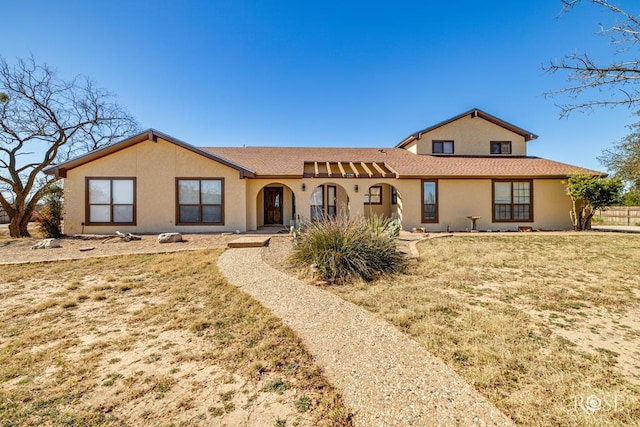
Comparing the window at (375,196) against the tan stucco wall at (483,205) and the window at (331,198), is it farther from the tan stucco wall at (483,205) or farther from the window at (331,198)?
the tan stucco wall at (483,205)

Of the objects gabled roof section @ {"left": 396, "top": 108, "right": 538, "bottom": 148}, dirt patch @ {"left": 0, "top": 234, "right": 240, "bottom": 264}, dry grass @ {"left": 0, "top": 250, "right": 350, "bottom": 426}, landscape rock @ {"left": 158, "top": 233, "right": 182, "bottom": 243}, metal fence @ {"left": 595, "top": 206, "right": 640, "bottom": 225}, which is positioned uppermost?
gabled roof section @ {"left": 396, "top": 108, "right": 538, "bottom": 148}

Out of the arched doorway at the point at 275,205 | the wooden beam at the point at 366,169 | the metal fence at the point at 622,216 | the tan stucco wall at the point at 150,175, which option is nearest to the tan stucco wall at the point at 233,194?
the tan stucco wall at the point at 150,175

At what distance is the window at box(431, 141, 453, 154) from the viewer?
758 inches

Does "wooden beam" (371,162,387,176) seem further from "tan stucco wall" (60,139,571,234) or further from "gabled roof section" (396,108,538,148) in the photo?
"gabled roof section" (396,108,538,148)

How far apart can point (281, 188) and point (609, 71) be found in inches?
605

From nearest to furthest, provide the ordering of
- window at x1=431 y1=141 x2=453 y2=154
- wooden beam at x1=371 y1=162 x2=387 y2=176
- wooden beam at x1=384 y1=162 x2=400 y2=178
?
wooden beam at x1=384 y1=162 x2=400 y2=178 → wooden beam at x1=371 y1=162 x2=387 y2=176 → window at x1=431 y1=141 x2=453 y2=154

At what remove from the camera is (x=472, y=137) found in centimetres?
1914

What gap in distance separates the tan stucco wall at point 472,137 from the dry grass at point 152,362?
1771 centimetres

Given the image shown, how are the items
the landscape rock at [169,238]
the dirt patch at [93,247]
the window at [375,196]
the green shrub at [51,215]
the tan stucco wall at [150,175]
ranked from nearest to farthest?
the dirt patch at [93,247]
the landscape rock at [169,238]
the green shrub at [51,215]
the tan stucco wall at [150,175]
the window at [375,196]

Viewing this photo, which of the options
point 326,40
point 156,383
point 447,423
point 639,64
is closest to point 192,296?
point 156,383

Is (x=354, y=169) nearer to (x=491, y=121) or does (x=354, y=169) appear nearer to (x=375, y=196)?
(x=375, y=196)

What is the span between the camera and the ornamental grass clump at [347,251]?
22.3 feet

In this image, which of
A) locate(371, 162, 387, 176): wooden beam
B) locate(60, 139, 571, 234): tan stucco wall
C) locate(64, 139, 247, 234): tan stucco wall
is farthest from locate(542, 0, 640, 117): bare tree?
locate(64, 139, 247, 234): tan stucco wall

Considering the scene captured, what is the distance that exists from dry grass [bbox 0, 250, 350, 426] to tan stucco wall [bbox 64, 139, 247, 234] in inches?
349
